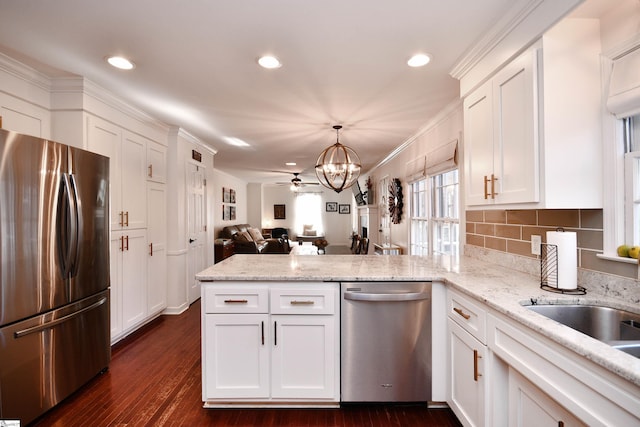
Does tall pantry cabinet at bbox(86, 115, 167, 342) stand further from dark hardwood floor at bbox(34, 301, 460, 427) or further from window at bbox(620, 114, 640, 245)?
window at bbox(620, 114, 640, 245)

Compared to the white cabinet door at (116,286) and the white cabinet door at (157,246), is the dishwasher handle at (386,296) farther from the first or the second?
the white cabinet door at (157,246)

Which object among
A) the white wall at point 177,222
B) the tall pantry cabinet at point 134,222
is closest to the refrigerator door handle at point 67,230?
the tall pantry cabinet at point 134,222

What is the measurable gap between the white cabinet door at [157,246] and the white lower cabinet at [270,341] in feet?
6.56

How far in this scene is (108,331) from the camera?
98.7 inches

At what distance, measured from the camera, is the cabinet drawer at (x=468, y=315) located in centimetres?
153

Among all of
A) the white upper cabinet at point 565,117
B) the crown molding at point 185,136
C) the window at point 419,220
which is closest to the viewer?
the white upper cabinet at point 565,117

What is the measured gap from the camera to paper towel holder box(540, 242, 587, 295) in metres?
1.53

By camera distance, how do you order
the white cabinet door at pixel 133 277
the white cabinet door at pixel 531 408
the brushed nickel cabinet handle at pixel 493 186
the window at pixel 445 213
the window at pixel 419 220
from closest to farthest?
the white cabinet door at pixel 531 408 < the brushed nickel cabinet handle at pixel 493 186 < the white cabinet door at pixel 133 277 < the window at pixel 445 213 < the window at pixel 419 220

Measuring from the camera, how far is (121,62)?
7.28 feet

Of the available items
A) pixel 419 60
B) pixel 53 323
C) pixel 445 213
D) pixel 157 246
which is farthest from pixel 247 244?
pixel 419 60

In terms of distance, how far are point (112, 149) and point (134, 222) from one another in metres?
0.76

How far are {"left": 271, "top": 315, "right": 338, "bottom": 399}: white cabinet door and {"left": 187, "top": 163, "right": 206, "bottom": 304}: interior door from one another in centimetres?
281

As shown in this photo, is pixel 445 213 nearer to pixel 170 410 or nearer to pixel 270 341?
pixel 270 341

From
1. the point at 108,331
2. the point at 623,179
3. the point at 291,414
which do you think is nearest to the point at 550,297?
the point at 623,179
